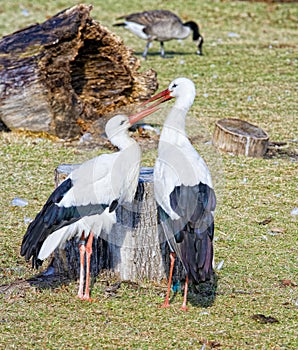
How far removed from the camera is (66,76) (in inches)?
330

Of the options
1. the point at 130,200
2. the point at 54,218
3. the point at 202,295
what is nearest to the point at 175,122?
the point at 130,200

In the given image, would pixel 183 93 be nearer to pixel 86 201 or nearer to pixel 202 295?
pixel 86 201

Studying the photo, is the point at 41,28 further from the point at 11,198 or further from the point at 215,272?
the point at 215,272

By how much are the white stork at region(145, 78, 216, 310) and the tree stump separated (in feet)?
11.2

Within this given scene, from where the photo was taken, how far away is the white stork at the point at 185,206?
4.64m

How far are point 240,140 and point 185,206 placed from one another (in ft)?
12.4

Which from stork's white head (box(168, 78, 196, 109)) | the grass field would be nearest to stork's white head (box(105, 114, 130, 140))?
stork's white head (box(168, 78, 196, 109))

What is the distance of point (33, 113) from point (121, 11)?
921 cm

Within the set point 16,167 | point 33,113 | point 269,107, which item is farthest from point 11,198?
point 269,107

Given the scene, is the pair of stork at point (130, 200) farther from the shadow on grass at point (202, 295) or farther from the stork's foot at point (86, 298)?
the shadow on grass at point (202, 295)

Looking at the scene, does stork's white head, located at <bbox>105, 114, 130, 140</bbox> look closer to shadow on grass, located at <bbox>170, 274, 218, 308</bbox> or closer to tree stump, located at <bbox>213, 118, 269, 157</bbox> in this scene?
shadow on grass, located at <bbox>170, 274, 218, 308</bbox>

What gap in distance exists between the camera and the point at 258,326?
4.72m

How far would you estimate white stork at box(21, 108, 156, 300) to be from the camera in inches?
191

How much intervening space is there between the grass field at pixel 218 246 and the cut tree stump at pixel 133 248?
114mm
